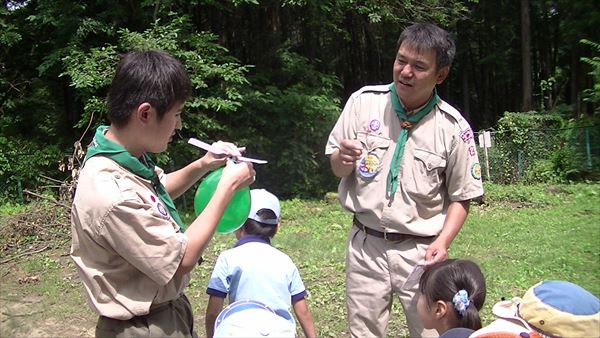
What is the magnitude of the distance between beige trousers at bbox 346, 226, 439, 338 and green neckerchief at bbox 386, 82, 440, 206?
9.2 inches

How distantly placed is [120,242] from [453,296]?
126 cm

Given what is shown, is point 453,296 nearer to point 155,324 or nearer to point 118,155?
point 155,324

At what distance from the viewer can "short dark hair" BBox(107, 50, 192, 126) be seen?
1.64 meters

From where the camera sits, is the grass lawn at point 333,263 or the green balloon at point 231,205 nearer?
the green balloon at point 231,205

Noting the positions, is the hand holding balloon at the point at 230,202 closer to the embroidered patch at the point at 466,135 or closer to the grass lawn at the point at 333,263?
the embroidered patch at the point at 466,135

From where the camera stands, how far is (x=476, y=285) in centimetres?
209

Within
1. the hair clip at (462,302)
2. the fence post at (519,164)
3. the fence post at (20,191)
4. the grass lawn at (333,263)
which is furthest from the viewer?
the fence post at (519,164)

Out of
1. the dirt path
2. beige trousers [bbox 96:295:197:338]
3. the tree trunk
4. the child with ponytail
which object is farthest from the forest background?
the child with ponytail

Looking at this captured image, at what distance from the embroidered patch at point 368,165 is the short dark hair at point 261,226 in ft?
1.55

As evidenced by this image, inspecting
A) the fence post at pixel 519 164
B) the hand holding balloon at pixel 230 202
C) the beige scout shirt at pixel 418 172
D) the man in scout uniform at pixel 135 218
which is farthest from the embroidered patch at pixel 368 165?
the fence post at pixel 519 164

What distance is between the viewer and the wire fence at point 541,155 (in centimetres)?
1303

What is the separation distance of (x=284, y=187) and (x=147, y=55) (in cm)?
1079

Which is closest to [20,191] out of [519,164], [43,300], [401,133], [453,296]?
[43,300]

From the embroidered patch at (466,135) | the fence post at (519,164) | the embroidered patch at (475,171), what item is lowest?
the fence post at (519,164)
